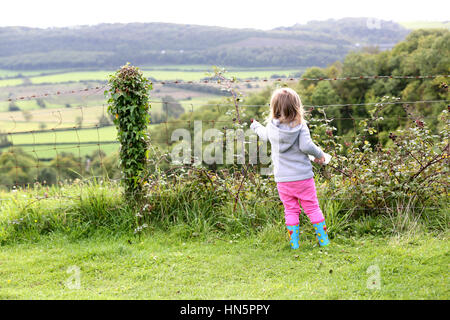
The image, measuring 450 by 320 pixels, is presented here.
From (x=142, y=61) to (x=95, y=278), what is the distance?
6792 cm

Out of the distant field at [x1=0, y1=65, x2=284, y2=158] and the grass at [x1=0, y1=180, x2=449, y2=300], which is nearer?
the grass at [x1=0, y1=180, x2=449, y2=300]

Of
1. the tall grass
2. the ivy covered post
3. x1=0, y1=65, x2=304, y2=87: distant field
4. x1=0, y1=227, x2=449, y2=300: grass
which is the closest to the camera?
x1=0, y1=227, x2=449, y2=300: grass

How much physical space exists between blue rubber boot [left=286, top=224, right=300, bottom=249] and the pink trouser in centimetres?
5

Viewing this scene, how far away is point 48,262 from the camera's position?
4.27 metres

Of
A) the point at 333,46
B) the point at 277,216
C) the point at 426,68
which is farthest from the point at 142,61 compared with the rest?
the point at 277,216

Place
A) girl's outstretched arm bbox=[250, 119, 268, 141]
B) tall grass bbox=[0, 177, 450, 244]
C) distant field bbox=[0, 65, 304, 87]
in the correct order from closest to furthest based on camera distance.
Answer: girl's outstretched arm bbox=[250, 119, 268, 141]
tall grass bbox=[0, 177, 450, 244]
distant field bbox=[0, 65, 304, 87]

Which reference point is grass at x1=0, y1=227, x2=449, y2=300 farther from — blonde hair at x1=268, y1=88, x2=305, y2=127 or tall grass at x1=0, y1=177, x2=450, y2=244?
blonde hair at x1=268, y1=88, x2=305, y2=127

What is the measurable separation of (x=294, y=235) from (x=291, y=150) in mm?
896

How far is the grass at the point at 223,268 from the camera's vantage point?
135 inches

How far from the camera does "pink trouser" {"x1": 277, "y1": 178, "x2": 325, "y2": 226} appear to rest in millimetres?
4309

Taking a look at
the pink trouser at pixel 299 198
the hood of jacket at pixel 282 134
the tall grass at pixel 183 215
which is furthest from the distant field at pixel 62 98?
the pink trouser at pixel 299 198

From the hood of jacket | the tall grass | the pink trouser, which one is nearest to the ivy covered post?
the tall grass

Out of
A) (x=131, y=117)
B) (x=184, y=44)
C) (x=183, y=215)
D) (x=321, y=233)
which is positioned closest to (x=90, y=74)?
(x=184, y=44)
